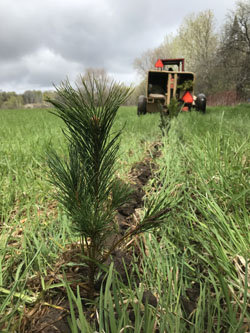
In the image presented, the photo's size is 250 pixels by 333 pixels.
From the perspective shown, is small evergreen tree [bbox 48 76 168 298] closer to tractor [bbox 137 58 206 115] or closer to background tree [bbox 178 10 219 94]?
tractor [bbox 137 58 206 115]

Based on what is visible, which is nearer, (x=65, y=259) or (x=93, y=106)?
(x=93, y=106)

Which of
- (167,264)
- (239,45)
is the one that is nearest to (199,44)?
(239,45)

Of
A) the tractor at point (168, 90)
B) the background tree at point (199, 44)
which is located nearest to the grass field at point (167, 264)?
the tractor at point (168, 90)

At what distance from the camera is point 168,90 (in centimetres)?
725

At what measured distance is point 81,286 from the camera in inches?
26.0

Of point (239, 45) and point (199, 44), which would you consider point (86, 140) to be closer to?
point (239, 45)

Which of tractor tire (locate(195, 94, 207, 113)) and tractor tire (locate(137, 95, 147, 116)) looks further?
tractor tire (locate(195, 94, 207, 113))

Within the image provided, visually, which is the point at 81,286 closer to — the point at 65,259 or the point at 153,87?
the point at 65,259

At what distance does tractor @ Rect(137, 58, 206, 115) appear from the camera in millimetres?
7293

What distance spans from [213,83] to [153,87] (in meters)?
21.2

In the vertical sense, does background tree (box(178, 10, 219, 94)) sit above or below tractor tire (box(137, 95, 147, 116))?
above

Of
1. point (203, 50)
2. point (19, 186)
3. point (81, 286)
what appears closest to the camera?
point (81, 286)

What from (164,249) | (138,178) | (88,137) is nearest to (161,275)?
(164,249)

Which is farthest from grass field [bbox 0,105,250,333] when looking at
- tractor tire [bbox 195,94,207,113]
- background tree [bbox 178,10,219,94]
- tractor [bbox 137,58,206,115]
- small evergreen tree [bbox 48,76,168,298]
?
background tree [bbox 178,10,219,94]
